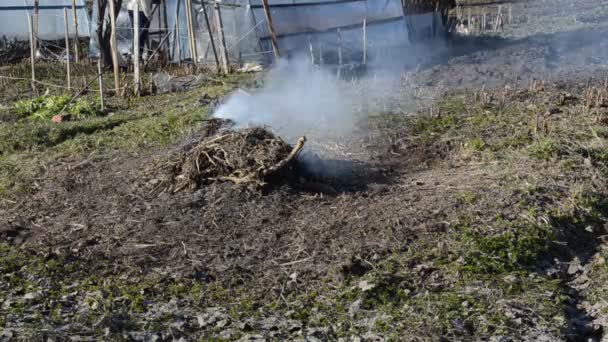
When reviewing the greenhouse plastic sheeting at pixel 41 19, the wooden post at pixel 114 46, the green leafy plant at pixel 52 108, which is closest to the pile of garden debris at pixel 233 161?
the green leafy plant at pixel 52 108

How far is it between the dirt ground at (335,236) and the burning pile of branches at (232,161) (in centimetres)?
11

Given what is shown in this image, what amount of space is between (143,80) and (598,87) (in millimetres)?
7620

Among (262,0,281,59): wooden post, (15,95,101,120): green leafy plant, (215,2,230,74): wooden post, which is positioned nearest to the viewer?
(15,95,101,120): green leafy plant

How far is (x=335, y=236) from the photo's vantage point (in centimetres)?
566

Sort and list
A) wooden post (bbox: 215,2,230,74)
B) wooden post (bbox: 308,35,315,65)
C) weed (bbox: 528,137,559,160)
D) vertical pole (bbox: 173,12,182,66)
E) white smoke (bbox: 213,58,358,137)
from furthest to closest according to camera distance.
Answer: vertical pole (bbox: 173,12,182,66), wooden post (bbox: 308,35,315,65), wooden post (bbox: 215,2,230,74), white smoke (bbox: 213,58,358,137), weed (bbox: 528,137,559,160)

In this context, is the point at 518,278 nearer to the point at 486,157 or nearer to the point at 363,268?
the point at 363,268

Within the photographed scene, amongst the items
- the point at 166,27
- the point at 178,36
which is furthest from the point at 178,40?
the point at 166,27

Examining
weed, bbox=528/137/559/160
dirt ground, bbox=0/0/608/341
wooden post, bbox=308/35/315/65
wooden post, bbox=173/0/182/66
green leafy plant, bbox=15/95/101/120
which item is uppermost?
wooden post, bbox=173/0/182/66

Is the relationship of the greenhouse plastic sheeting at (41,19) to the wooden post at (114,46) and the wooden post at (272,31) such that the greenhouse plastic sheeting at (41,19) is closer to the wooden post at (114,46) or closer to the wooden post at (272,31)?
the wooden post at (272,31)

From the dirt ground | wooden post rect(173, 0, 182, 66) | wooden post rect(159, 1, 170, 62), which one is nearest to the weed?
the dirt ground

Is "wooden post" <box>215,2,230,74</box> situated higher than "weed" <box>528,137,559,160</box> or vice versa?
"wooden post" <box>215,2,230,74</box>

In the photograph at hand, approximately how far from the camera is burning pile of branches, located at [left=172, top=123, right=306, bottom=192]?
252 inches

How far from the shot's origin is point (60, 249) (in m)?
5.57

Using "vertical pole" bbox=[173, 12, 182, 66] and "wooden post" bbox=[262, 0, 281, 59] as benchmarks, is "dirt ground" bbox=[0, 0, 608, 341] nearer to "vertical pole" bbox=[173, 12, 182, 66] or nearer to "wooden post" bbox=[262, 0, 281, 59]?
"wooden post" bbox=[262, 0, 281, 59]
